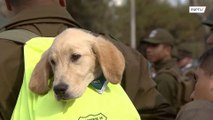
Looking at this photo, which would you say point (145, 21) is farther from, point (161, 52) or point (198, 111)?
point (198, 111)

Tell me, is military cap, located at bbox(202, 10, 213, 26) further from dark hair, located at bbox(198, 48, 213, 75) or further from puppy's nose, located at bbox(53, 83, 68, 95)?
puppy's nose, located at bbox(53, 83, 68, 95)

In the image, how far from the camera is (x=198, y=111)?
8.35ft

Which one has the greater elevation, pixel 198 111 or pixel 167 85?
pixel 198 111

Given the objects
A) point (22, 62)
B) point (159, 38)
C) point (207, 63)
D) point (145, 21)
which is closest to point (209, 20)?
point (207, 63)

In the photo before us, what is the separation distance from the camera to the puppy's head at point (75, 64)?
2.34 m

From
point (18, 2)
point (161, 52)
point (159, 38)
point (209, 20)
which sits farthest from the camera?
point (159, 38)

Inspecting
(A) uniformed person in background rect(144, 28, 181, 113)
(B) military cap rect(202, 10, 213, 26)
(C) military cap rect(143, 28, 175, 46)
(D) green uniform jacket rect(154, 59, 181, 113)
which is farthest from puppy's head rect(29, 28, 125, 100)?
(C) military cap rect(143, 28, 175, 46)

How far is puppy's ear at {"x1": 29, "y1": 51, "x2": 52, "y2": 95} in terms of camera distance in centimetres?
244

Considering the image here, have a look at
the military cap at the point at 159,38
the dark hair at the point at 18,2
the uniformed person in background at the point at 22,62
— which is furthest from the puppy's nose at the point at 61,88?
the military cap at the point at 159,38

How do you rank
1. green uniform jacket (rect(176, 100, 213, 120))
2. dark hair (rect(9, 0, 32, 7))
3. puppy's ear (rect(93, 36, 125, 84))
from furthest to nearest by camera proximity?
1. dark hair (rect(9, 0, 32, 7))
2. green uniform jacket (rect(176, 100, 213, 120))
3. puppy's ear (rect(93, 36, 125, 84))

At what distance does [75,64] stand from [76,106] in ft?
0.54

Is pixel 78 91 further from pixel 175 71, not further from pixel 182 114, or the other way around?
pixel 175 71

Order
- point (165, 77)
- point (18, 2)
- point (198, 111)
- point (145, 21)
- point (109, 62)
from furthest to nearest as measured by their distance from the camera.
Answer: point (145, 21) < point (165, 77) < point (18, 2) < point (198, 111) < point (109, 62)

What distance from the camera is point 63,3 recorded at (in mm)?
3113
